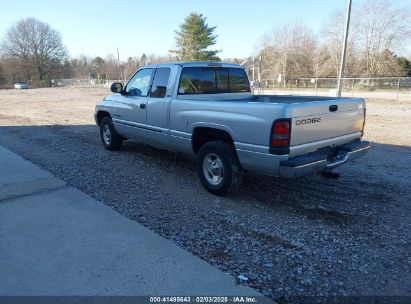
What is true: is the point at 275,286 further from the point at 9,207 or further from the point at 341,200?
the point at 9,207

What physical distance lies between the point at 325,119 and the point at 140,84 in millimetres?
3679

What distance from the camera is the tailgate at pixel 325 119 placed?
403 centimetres

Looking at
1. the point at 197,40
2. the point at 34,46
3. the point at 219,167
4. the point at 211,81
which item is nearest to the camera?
the point at 219,167

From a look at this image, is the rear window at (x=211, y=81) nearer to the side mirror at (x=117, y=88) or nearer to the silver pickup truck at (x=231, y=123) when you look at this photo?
the silver pickup truck at (x=231, y=123)

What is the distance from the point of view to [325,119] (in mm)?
4387

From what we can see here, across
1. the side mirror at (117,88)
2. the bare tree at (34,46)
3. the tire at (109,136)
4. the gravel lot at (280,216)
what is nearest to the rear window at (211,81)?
the gravel lot at (280,216)

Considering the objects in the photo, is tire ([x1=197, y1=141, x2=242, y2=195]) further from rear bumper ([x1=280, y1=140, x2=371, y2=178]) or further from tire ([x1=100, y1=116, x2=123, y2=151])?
tire ([x1=100, y1=116, x2=123, y2=151])

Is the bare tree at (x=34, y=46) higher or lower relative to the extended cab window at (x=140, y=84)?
higher

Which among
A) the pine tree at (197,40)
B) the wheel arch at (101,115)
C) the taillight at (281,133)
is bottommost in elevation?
the wheel arch at (101,115)

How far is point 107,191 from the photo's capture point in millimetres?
5199

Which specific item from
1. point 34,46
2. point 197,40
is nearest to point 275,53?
point 197,40

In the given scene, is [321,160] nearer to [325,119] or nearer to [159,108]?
→ [325,119]

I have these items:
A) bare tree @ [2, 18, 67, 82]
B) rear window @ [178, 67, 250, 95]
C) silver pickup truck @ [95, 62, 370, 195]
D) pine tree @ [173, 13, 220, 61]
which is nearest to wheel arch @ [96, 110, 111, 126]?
silver pickup truck @ [95, 62, 370, 195]

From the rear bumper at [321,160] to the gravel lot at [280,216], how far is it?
24.0 inches
